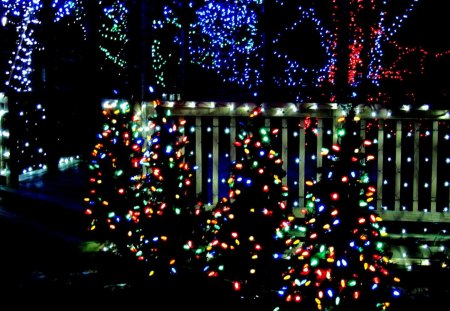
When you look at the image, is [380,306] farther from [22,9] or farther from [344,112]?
[22,9]

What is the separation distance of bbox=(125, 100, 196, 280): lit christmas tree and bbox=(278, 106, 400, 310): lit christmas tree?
128cm

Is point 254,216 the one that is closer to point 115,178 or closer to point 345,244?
point 345,244

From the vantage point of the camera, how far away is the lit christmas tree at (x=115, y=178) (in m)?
5.08

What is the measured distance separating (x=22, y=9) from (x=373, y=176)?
732cm

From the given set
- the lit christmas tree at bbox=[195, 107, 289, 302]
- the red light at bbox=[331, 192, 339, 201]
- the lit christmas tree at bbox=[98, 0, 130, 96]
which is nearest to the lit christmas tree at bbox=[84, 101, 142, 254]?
the lit christmas tree at bbox=[195, 107, 289, 302]

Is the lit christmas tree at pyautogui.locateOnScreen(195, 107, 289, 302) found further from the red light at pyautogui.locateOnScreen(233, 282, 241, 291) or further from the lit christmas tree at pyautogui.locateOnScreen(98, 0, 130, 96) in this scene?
the lit christmas tree at pyautogui.locateOnScreen(98, 0, 130, 96)

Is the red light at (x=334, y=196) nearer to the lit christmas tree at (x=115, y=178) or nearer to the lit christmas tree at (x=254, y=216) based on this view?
the lit christmas tree at (x=254, y=216)

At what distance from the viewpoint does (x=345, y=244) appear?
4.03 m

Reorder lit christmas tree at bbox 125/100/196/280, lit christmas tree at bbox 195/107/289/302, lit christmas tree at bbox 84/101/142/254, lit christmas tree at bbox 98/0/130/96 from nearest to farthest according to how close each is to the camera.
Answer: lit christmas tree at bbox 195/107/289/302
lit christmas tree at bbox 125/100/196/280
lit christmas tree at bbox 84/101/142/254
lit christmas tree at bbox 98/0/130/96

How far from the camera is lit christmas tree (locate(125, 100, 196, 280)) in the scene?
188 inches

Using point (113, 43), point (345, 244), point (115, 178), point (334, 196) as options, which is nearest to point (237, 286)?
point (345, 244)

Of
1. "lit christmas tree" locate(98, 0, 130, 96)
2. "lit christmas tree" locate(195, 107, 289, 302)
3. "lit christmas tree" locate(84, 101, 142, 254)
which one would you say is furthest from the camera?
"lit christmas tree" locate(98, 0, 130, 96)

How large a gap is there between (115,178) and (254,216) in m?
1.62

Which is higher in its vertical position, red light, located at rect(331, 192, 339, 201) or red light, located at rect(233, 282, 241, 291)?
red light, located at rect(331, 192, 339, 201)
